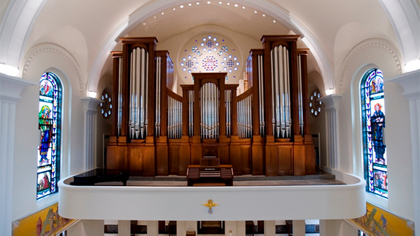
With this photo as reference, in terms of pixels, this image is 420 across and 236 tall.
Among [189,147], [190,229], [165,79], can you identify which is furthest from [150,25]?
[190,229]

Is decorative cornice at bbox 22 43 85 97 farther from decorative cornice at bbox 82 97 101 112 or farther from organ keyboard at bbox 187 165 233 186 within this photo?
organ keyboard at bbox 187 165 233 186

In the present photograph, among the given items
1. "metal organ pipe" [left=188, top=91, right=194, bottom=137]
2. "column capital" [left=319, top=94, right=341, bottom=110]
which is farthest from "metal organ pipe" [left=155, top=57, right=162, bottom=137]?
"column capital" [left=319, top=94, right=341, bottom=110]

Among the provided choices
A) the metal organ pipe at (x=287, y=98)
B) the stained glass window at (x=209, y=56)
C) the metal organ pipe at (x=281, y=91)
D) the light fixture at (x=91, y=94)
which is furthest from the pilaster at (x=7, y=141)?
the metal organ pipe at (x=287, y=98)

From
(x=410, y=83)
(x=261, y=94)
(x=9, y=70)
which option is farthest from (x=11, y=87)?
(x=410, y=83)

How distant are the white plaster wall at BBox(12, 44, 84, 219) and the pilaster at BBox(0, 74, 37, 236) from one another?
0.34 meters

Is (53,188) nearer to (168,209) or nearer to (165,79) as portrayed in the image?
(168,209)

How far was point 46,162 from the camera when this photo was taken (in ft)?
24.4

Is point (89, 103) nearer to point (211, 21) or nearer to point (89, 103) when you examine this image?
point (89, 103)

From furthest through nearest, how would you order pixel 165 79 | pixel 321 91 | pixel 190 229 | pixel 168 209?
pixel 190 229 → pixel 321 91 → pixel 165 79 → pixel 168 209

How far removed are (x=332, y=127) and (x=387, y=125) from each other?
2.23 meters

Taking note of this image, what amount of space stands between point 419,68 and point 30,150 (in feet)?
28.7

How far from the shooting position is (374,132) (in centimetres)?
734

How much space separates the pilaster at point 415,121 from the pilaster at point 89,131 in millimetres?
8519

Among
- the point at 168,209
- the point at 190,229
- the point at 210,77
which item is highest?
the point at 210,77
